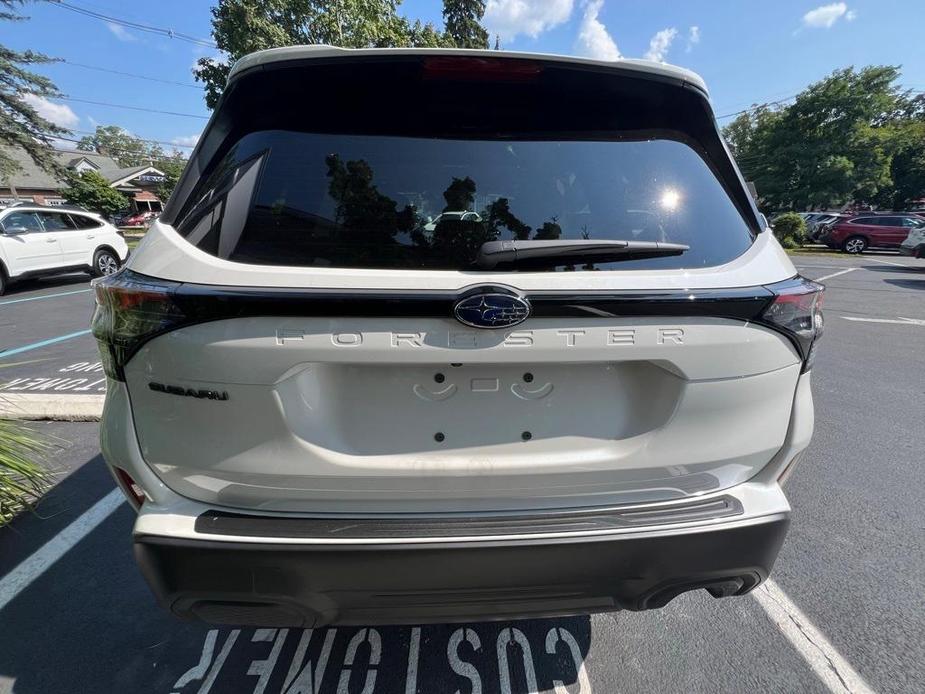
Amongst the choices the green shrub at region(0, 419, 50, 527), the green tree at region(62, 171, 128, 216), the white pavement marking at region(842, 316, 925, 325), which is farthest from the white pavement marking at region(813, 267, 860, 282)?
the green tree at region(62, 171, 128, 216)

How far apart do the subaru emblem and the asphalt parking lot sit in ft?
4.55

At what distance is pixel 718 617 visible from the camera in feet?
6.57

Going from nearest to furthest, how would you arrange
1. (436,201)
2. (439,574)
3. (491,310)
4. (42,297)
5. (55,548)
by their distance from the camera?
(491,310)
(439,574)
(436,201)
(55,548)
(42,297)

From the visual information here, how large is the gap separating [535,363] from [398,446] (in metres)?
0.45

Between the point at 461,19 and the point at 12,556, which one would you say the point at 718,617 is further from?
the point at 461,19

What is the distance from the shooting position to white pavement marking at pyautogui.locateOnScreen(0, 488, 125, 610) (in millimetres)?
2166

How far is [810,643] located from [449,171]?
7.55 feet

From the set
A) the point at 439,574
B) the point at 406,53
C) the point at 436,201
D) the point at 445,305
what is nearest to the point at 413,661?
the point at 439,574

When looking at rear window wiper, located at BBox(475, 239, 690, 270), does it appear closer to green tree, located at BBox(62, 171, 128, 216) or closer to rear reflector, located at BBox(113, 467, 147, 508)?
rear reflector, located at BBox(113, 467, 147, 508)

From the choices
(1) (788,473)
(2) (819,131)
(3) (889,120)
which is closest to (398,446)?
(1) (788,473)

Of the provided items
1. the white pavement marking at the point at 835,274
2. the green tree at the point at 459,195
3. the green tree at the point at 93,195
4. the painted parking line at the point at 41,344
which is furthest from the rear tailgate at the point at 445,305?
the green tree at the point at 93,195

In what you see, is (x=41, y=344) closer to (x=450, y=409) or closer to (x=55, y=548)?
(x=55, y=548)

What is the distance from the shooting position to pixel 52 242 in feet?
35.1

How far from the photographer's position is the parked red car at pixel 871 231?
71.6 feet
